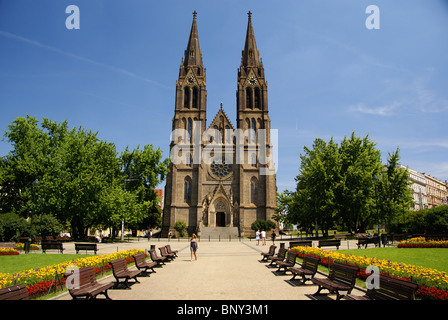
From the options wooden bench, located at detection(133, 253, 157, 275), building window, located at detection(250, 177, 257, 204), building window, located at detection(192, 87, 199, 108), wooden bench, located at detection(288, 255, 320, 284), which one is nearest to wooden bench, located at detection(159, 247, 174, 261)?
wooden bench, located at detection(133, 253, 157, 275)

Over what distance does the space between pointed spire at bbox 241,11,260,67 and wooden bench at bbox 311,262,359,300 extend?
169ft

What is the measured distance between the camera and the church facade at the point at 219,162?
47594 mm

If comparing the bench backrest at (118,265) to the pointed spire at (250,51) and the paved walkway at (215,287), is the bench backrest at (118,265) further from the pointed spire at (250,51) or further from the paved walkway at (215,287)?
the pointed spire at (250,51)

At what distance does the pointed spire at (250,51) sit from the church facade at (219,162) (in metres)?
2.00

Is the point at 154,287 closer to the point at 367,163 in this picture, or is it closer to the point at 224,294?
the point at 224,294

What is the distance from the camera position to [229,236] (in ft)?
143

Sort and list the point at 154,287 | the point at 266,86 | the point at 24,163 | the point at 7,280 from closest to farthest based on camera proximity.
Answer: the point at 7,280, the point at 154,287, the point at 24,163, the point at 266,86

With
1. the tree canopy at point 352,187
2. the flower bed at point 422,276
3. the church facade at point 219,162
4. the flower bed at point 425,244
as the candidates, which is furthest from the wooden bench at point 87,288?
the church facade at point 219,162

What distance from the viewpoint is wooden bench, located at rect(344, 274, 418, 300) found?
18.8 feet

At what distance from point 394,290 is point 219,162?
1766 inches

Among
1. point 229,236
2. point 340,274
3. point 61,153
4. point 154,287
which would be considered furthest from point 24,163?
point 340,274

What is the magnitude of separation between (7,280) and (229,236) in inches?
1466

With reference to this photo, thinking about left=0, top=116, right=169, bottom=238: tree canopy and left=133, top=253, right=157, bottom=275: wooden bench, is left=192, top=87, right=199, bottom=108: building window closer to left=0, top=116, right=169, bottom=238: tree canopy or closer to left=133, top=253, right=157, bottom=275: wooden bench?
left=0, top=116, right=169, bottom=238: tree canopy

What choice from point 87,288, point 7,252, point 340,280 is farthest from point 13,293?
point 7,252
